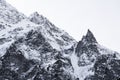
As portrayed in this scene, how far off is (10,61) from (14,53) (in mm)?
5780

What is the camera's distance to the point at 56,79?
572 ft

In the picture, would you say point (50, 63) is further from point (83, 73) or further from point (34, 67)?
point (83, 73)

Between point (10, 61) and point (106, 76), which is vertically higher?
point (10, 61)

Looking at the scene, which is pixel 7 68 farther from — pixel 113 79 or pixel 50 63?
pixel 113 79

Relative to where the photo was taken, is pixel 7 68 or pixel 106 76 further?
pixel 106 76

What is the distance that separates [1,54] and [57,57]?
2927 cm

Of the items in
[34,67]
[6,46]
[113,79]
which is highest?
[6,46]

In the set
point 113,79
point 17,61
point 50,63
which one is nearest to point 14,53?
point 17,61

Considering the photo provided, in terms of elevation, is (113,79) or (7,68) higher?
(7,68)

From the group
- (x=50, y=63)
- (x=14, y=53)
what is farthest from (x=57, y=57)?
(x=14, y=53)

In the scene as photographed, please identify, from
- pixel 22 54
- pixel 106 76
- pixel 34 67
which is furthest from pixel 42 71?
pixel 106 76

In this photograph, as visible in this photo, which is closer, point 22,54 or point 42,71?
point 42,71

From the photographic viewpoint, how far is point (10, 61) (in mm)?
182250

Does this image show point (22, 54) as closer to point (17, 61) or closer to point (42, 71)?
point (17, 61)
